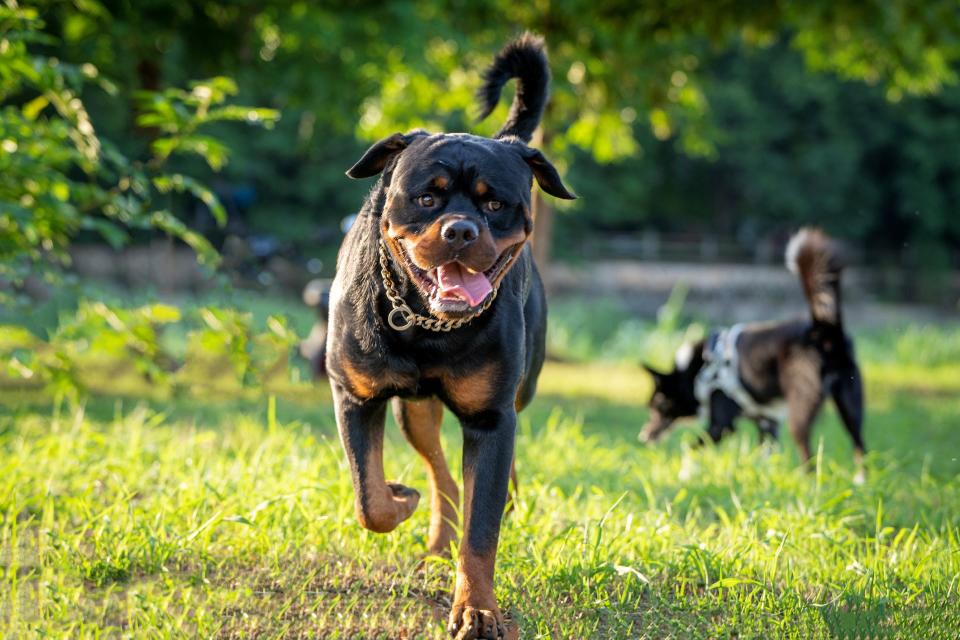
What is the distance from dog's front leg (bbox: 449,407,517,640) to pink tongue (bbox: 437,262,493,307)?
0.45m

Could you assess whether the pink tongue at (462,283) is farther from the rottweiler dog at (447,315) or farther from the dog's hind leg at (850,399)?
the dog's hind leg at (850,399)

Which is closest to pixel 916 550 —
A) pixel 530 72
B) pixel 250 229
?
pixel 530 72

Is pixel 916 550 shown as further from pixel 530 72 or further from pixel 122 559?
pixel 122 559

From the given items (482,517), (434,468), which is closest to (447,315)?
(482,517)

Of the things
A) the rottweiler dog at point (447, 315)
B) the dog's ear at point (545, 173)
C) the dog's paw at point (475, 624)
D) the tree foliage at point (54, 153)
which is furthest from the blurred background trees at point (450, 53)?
the dog's paw at point (475, 624)

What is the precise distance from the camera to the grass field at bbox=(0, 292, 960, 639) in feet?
11.7

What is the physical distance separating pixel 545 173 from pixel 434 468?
130 centimetres

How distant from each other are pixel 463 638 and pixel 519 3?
32.3 ft

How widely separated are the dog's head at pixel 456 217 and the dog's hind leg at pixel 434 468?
851mm

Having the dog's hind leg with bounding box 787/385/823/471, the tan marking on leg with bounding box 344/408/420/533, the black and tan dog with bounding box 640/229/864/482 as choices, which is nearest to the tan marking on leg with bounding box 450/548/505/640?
the tan marking on leg with bounding box 344/408/420/533

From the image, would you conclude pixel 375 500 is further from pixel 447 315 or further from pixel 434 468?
pixel 447 315

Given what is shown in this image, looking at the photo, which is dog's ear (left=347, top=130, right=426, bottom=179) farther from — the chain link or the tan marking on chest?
the tan marking on chest

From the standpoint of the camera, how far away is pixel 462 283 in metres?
3.35

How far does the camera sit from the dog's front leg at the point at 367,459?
3.69m
